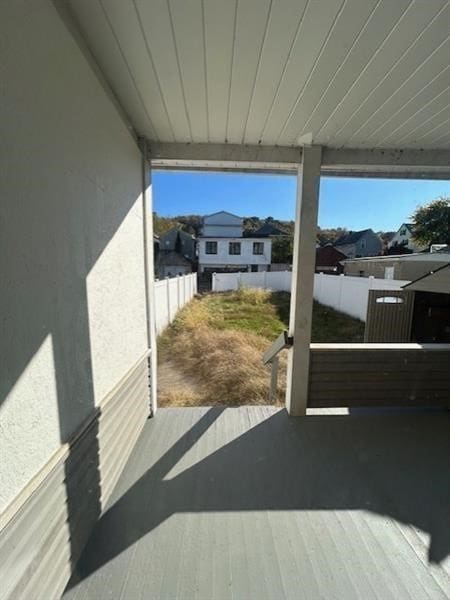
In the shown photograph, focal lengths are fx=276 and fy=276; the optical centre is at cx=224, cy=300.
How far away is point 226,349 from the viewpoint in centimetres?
540

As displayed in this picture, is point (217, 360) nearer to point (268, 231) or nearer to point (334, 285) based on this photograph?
point (334, 285)

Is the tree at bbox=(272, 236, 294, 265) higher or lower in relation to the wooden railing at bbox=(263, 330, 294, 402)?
higher

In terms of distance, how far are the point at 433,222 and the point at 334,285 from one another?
6.31 m

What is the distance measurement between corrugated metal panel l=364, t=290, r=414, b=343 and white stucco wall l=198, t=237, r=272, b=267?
17.0 metres

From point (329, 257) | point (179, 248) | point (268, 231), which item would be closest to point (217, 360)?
point (329, 257)

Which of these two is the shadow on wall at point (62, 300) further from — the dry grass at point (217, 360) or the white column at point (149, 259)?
the dry grass at point (217, 360)

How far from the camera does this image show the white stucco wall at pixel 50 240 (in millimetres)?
866

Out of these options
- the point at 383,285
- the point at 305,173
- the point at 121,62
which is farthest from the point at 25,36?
the point at 383,285

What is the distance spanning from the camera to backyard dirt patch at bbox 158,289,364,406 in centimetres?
384

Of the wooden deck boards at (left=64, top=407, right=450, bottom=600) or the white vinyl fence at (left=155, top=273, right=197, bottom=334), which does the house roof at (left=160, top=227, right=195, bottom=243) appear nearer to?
the white vinyl fence at (left=155, top=273, right=197, bottom=334)

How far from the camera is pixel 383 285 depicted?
7.48 metres

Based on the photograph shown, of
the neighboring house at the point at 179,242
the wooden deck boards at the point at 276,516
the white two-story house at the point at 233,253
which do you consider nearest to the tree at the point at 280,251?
the white two-story house at the point at 233,253

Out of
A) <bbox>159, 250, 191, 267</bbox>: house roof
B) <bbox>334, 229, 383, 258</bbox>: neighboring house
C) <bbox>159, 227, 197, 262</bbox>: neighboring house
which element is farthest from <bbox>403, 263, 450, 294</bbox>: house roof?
<bbox>334, 229, 383, 258</bbox>: neighboring house

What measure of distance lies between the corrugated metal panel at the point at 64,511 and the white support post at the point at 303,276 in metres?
1.51
